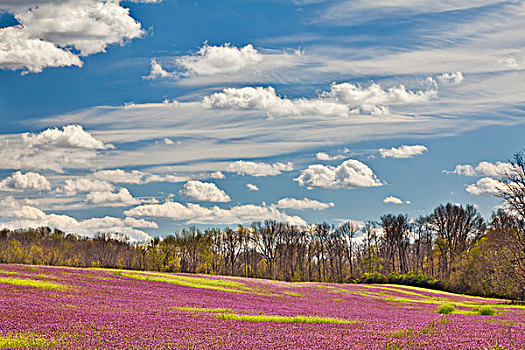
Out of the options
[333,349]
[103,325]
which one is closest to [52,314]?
[103,325]

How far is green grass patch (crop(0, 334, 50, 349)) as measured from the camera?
11211mm

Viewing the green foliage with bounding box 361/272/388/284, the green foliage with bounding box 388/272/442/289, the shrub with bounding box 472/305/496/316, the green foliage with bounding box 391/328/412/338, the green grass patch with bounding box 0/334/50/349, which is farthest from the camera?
the green foliage with bounding box 361/272/388/284

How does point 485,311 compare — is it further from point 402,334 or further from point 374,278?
point 374,278

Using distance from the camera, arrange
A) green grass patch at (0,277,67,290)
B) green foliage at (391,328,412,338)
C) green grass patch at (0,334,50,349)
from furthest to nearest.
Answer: green grass patch at (0,277,67,290) → green foliage at (391,328,412,338) → green grass patch at (0,334,50,349)

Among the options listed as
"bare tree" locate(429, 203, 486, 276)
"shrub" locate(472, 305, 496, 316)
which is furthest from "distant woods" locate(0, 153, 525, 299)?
"shrub" locate(472, 305, 496, 316)

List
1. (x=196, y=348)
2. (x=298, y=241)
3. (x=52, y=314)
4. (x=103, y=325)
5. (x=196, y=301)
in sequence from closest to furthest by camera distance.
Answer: (x=196, y=348), (x=103, y=325), (x=52, y=314), (x=196, y=301), (x=298, y=241)

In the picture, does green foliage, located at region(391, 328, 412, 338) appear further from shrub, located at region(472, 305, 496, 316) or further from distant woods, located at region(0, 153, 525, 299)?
distant woods, located at region(0, 153, 525, 299)

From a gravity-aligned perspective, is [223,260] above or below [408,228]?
below

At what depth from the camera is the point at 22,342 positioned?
11.6 meters

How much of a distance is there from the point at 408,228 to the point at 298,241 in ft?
98.1

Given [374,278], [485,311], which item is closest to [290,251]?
[374,278]

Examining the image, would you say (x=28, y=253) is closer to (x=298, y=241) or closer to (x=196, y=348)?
(x=298, y=241)

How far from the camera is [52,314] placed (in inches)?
703

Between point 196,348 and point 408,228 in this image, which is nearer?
point 196,348
